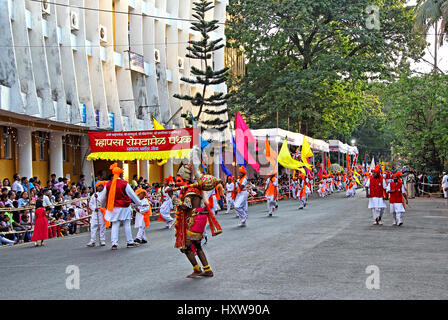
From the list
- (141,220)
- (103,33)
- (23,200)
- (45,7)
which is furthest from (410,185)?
(141,220)

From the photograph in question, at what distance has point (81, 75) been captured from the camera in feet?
96.8

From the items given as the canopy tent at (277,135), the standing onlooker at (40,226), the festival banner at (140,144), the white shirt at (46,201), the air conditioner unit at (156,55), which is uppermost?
the air conditioner unit at (156,55)

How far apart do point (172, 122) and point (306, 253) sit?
2879 cm

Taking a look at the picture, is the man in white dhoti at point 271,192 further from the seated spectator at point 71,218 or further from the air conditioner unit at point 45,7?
the air conditioner unit at point 45,7

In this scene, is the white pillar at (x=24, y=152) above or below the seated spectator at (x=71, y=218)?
above

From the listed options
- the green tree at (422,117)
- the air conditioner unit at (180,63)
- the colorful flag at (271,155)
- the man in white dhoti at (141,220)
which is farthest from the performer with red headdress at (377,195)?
the air conditioner unit at (180,63)

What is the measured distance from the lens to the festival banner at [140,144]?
26641 mm

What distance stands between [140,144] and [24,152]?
471 centimetres

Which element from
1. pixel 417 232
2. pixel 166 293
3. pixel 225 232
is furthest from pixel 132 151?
pixel 166 293

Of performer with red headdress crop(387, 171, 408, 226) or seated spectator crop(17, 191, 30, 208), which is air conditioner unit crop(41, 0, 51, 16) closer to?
seated spectator crop(17, 191, 30, 208)

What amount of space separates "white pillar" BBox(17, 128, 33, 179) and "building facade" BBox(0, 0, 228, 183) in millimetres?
39

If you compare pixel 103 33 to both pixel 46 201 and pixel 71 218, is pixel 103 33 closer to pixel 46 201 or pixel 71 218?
pixel 71 218

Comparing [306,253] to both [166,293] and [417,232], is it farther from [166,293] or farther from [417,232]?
[417,232]

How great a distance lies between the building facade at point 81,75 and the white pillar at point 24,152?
1.5 inches
